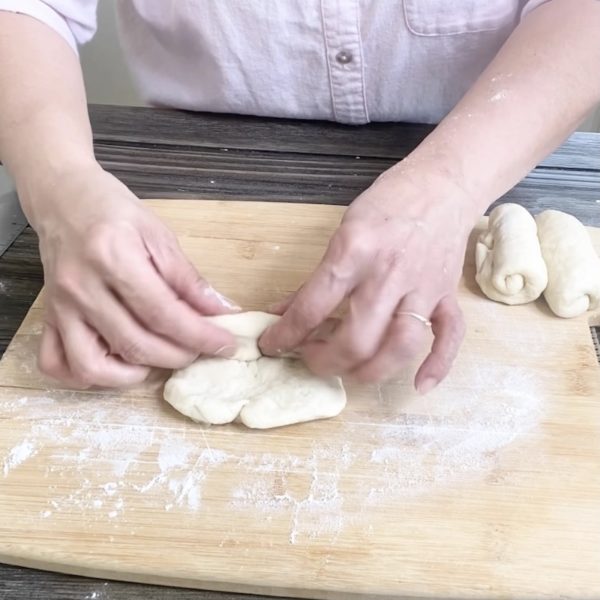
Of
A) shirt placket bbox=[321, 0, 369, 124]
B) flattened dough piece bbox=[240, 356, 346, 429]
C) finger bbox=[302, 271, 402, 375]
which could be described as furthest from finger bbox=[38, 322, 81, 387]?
shirt placket bbox=[321, 0, 369, 124]

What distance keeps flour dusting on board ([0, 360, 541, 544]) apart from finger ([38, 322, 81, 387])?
47mm


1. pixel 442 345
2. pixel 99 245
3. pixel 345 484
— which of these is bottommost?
pixel 345 484

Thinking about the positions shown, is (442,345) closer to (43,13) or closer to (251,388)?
(251,388)

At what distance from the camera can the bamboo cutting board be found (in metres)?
0.73

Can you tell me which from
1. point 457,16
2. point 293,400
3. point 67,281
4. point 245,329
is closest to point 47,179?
point 67,281

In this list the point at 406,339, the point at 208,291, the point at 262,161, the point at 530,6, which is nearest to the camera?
the point at 406,339

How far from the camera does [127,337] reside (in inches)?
31.8

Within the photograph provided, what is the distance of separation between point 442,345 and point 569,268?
0.95ft

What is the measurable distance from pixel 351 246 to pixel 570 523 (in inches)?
14.6

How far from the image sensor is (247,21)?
3.75ft

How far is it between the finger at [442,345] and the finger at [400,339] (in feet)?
0.07

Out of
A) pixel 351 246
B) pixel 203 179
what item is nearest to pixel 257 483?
pixel 351 246

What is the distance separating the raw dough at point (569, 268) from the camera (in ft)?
3.13

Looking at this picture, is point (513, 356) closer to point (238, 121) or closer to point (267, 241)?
point (267, 241)
